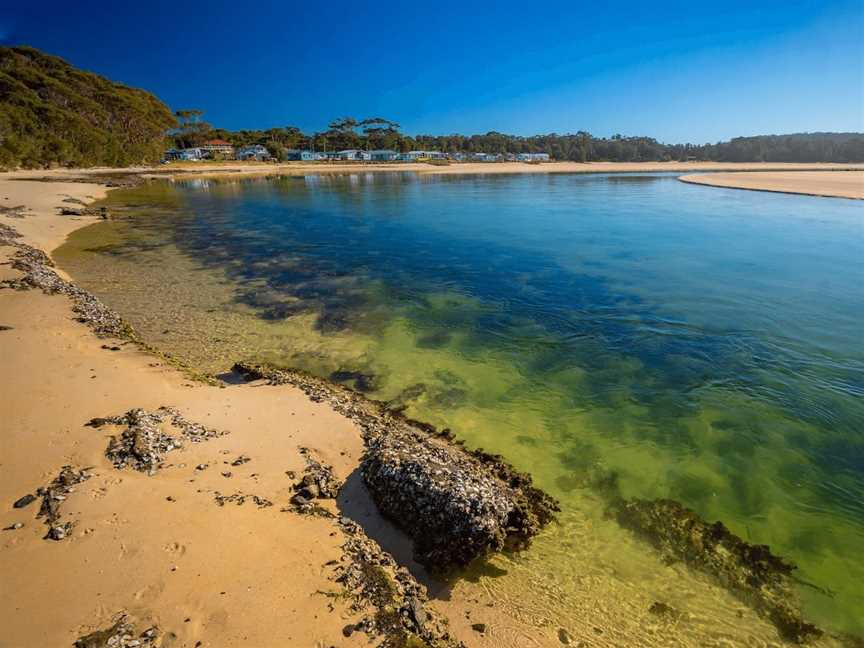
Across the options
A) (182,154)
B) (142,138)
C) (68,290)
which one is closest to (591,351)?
(68,290)

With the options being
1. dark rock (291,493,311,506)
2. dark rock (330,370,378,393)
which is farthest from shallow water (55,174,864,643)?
dark rock (291,493,311,506)

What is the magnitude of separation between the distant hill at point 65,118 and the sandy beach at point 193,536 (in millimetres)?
76482

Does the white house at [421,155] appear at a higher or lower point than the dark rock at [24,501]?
higher

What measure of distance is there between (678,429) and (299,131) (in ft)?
581

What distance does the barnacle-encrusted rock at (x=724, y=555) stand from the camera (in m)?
5.32

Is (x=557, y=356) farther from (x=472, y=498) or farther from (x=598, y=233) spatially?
(x=598, y=233)

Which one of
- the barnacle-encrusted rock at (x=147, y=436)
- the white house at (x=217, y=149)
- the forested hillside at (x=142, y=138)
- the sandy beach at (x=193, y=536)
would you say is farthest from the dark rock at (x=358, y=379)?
the white house at (x=217, y=149)

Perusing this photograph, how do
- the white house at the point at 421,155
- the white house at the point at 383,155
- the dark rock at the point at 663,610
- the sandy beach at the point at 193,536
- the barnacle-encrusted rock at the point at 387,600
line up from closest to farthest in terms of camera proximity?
the sandy beach at the point at 193,536, the barnacle-encrusted rock at the point at 387,600, the dark rock at the point at 663,610, the white house at the point at 383,155, the white house at the point at 421,155

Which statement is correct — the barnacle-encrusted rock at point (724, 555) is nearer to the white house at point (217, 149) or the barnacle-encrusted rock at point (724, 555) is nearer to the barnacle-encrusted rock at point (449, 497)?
the barnacle-encrusted rock at point (449, 497)

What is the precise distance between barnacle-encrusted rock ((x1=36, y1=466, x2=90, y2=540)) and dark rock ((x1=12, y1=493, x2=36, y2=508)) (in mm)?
77

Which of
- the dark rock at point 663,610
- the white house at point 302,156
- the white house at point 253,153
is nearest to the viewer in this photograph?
the dark rock at point 663,610

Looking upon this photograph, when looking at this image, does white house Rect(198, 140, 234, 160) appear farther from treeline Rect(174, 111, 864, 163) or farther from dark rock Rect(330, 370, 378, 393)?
dark rock Rect(330, 370, 378, 393)

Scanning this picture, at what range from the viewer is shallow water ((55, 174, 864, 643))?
633cm

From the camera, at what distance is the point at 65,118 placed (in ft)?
250
